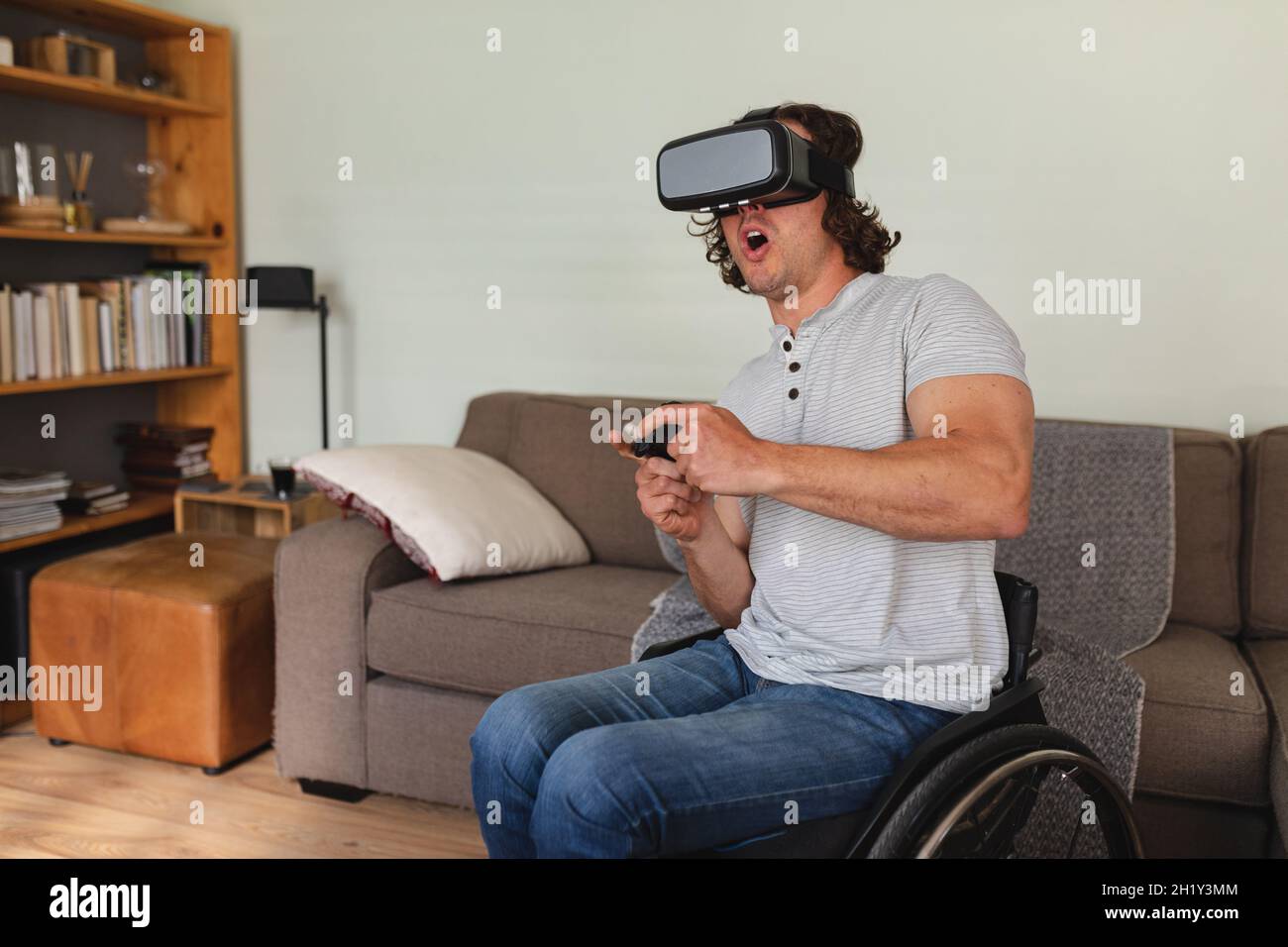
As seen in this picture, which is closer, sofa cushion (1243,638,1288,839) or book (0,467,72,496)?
sofa cushion (1243,638,1288,839)

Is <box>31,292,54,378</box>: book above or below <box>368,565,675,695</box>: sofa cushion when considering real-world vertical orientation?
above

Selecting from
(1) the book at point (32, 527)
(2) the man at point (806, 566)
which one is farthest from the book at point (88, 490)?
(2) the man at point (806, 566)

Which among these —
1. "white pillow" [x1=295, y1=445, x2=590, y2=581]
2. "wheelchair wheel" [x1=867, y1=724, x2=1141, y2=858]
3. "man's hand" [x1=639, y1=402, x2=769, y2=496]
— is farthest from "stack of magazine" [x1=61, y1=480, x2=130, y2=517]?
"wheelchair wheel" [x1=867, y1=724, x2=1141, y2=858]

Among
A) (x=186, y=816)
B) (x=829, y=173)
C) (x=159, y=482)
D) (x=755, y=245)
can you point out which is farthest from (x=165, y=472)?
(x=829, y=173)

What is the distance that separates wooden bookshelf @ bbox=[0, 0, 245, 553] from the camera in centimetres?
304

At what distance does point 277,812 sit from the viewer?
7.50 feet

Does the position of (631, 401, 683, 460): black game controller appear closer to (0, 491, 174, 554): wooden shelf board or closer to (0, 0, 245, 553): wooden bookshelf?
(0, 491, 174, 554): wooden shelf board

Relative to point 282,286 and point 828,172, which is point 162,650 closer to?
point 282,286

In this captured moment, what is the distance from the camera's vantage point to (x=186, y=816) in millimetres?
2242

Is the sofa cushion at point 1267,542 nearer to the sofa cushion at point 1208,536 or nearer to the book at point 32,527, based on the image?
the sofa cushion at point 1208,536

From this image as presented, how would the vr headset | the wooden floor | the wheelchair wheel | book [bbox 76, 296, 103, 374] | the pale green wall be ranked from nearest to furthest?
the wheelchair wheel, the vr headset, the wooden floor, the pale green wall, book [bbox 76, 296, 103, 374]

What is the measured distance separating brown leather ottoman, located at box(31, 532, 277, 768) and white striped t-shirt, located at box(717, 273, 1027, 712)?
142 centimetres
